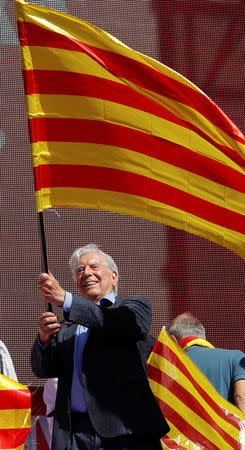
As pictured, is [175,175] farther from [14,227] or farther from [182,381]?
[14,227]

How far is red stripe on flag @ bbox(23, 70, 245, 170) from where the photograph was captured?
3535 mm

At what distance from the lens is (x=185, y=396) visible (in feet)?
12.0

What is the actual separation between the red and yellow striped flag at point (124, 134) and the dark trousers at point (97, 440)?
0.87 meters

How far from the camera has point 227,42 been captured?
19.8 feet

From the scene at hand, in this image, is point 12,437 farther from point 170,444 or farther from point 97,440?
point 170,444

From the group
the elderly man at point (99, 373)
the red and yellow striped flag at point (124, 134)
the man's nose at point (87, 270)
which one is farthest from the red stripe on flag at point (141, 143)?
the elderly man at point (99, 373)

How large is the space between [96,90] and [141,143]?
0.29m

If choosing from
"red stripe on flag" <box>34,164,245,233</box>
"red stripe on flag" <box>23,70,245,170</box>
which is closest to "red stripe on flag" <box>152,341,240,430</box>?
"red stripe on flag" <box>34,164,245,233</box>

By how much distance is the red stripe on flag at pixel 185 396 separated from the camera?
3.62 meters

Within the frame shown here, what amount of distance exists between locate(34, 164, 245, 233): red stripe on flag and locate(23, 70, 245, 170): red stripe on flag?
237mm

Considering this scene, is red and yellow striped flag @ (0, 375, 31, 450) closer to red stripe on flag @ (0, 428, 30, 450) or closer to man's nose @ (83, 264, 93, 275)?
red stripe on flag @ (0, 428, 30, 450)

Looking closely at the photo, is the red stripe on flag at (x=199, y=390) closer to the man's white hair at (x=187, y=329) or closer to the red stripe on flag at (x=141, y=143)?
the man's white hair at (x=187, y=329)

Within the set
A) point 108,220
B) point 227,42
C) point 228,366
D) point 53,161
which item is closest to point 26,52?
point 53,161

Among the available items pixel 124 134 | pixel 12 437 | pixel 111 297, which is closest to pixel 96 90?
pixel 124 134
